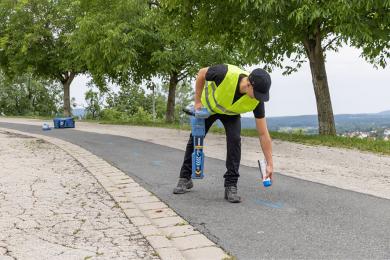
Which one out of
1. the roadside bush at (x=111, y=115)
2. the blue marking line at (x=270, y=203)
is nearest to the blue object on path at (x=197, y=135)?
the blue marking line at (x=270, y=203)

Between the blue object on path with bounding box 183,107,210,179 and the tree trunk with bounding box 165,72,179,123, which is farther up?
the tree trunk with bounding box 165,72,179,123

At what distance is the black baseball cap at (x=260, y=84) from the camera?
411 cm

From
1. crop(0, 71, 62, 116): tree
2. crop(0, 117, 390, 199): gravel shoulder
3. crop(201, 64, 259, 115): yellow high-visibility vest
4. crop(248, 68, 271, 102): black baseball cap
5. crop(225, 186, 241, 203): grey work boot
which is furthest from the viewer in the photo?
crop(0, 71, 62, 116): tree

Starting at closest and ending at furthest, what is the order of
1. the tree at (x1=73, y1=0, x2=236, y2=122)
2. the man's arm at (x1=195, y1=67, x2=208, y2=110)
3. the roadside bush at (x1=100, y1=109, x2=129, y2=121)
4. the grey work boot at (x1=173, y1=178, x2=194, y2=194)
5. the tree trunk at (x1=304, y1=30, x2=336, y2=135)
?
the man's arm at (x1=195, y1=67, x2=208, y2=110)
the grey work boot at (x1=173, y1=178, x2=194, y2=194)
the tree trunk at (x1=304, y1=30, x2=336, y2=135)
the tree at (x1=73, y1=0, x2=236, y2=122)
the roadside bush at (x1=100, y1=109, x2=129, y2=121)

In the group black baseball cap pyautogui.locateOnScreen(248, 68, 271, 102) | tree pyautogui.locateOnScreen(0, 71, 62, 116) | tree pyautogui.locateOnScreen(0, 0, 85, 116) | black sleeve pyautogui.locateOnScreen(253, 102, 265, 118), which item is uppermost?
tree pyautogui.locateOnScreen(0, 0, 85, 116)

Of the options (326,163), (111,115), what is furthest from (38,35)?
(326,163)

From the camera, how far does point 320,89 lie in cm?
1429

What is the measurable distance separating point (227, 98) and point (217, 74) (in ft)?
0.85

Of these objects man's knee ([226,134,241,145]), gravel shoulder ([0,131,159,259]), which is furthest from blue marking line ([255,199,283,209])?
gravel shoulder ([0,131,159,259])

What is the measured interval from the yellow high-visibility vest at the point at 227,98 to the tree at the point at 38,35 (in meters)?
24.0

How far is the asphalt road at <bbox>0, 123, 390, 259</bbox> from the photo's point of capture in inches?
138

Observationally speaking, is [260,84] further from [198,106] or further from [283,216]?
[283,216]

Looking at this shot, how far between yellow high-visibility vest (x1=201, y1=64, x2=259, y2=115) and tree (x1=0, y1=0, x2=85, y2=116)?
945 inches

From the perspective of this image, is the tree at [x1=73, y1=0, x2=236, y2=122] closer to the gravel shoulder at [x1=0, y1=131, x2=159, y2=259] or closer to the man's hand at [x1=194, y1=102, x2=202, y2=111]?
the gravel shoulder at [x1=0, y1=131, x2=159, y2=259]
